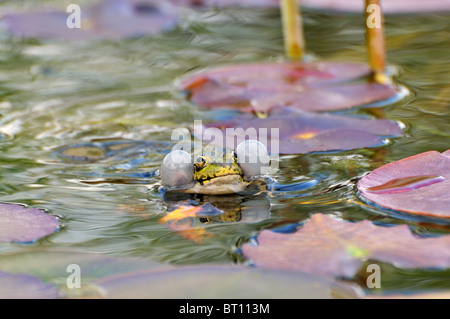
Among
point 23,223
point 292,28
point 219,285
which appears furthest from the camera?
point 292,28

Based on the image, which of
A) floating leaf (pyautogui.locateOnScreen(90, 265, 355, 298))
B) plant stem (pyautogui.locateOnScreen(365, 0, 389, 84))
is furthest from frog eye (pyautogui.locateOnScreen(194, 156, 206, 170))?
plant stem (pyautogui.locateOnScreen(365, 0, 389, 84))

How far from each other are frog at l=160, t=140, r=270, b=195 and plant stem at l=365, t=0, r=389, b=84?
0.98 metres

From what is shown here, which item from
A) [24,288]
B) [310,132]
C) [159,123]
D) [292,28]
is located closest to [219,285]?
[24,288]

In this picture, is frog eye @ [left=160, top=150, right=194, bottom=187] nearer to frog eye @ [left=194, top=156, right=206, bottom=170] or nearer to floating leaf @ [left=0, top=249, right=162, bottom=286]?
frog eye @ [left=194, top=156, right=206, bottom=170]

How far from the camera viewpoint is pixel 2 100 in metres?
2.86

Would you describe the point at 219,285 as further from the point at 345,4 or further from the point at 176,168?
the point at 345,4

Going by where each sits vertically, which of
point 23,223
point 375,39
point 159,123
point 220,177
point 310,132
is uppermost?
point 375,39

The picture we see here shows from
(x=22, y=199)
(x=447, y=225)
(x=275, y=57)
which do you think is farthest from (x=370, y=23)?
(x=22, y=199)

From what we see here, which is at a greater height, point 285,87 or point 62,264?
point 285,87

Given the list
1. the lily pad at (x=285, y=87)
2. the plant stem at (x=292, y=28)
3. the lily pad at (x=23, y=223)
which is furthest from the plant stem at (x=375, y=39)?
the lily pad at (x=23, y=223)

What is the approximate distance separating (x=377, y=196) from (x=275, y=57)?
1.75 metres

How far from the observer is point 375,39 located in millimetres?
2715

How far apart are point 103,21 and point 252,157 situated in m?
2.47

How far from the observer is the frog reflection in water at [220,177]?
188 cm
